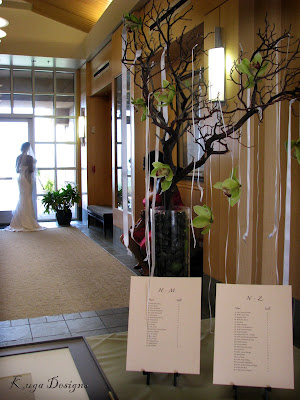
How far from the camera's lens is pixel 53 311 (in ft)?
13.2

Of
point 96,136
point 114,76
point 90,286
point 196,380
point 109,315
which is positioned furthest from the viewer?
point 96,136

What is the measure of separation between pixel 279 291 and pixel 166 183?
511mm

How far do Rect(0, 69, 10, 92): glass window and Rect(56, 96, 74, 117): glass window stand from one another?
3.63ft

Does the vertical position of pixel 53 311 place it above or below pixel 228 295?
below

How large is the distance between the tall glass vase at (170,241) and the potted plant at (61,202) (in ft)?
26.0

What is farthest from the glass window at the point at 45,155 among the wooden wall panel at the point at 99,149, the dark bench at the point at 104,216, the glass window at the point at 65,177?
the dark bench at the point at 104,216

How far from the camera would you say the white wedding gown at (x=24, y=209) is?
8.78 metres

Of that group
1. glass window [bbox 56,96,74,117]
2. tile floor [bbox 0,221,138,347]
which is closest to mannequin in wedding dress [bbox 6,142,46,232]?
glass window [bbox 56,96,74,117]

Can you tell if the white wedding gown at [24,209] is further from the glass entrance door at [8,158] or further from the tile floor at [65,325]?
the tile floor at [65,325]

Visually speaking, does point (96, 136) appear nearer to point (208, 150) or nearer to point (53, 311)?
point (53, 311)

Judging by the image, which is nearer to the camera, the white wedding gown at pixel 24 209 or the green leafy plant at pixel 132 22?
the green leafy plant at pixel 132 22

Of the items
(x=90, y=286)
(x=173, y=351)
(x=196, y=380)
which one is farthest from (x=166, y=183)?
(x=90, y=286)

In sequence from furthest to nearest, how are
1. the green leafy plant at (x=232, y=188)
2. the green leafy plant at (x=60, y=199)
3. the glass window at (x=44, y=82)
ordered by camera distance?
the glass window at (x=44, y=82), the green leafy plant at (x=60, y=199), the green leafy plant at (x=232, y=188)

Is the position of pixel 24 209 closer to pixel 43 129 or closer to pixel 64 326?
pixel 43 129
